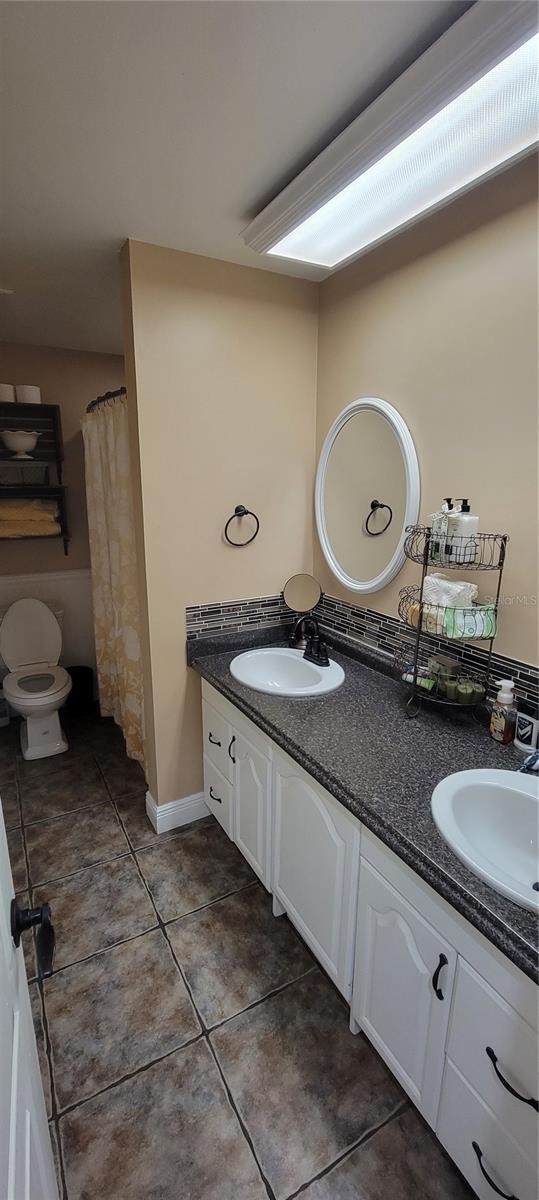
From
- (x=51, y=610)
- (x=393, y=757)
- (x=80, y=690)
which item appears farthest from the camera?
(x=80, y=690)

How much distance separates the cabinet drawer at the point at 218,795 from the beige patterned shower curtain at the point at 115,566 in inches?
18.8

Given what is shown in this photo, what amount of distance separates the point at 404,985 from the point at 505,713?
68 cm

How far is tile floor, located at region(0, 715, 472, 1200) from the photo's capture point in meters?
1.12

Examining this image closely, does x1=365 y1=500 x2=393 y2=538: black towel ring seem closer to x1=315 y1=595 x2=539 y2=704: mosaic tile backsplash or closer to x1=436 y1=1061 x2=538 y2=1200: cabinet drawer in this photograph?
x1=315 y1=595 x2=539 y2=704: mosaic tile backsplash

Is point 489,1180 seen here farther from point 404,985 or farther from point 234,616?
point 234,616

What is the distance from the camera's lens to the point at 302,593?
6.93 feet

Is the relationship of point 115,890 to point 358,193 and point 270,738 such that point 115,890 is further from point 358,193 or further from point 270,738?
point 358,193

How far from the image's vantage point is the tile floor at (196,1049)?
3.67 ft

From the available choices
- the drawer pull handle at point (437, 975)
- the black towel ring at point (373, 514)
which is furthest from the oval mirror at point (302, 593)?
the drawer pull handle at point (437, 975)

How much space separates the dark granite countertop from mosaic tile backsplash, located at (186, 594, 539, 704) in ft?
0.30

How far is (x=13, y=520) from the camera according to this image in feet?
9.07

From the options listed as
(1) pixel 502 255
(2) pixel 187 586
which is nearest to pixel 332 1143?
(2) pixel 187 586

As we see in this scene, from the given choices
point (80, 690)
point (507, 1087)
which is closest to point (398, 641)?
point (507, 1087)

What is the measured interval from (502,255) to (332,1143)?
2201 mm
